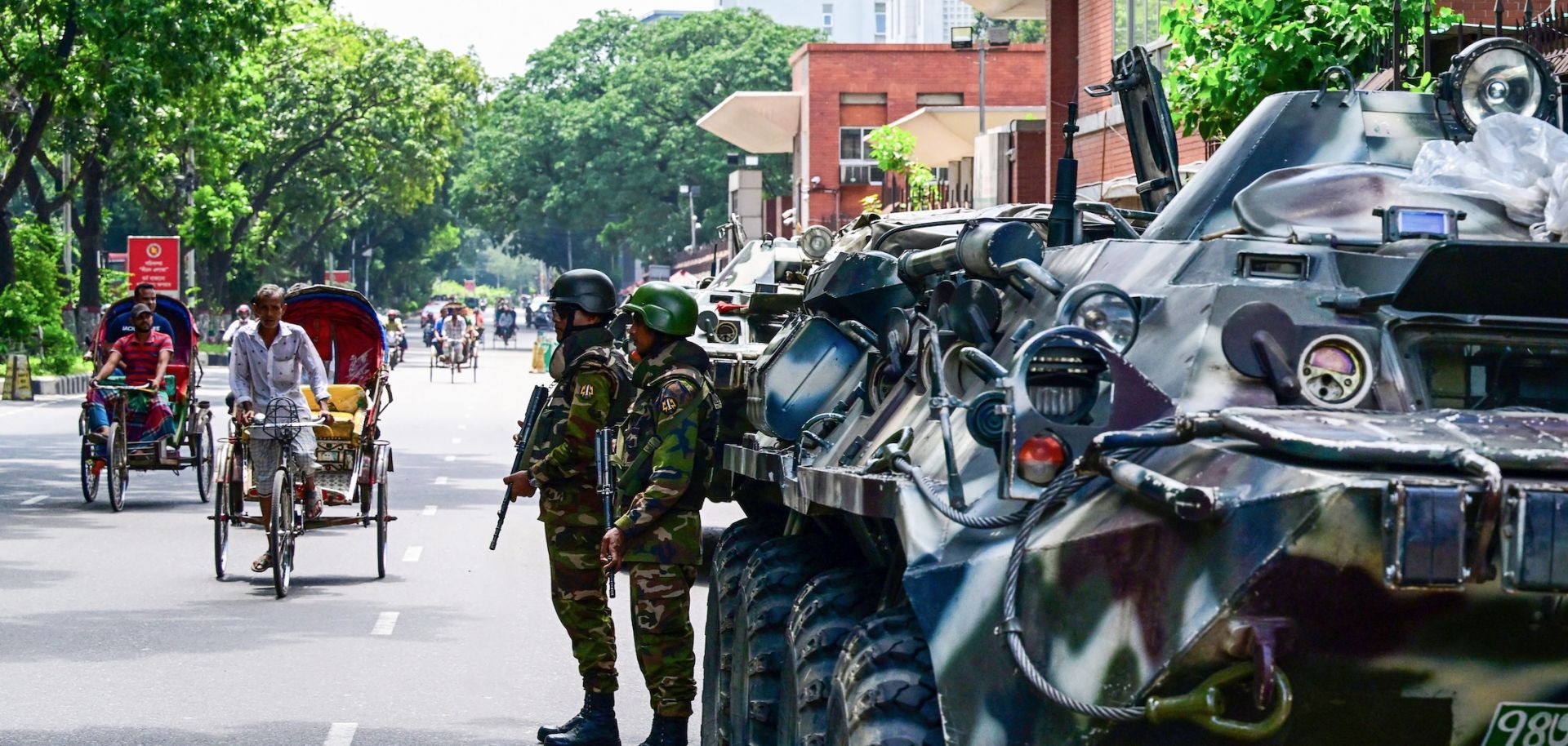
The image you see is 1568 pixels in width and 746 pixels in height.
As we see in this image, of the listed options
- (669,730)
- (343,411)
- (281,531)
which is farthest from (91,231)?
(669,730)

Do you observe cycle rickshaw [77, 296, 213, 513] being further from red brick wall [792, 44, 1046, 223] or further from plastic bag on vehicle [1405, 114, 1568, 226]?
red brick wall [792, 44, 1046, 223]

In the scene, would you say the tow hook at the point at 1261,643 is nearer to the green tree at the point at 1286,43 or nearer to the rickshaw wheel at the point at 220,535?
the rickshaw wheel at the point at 220,535

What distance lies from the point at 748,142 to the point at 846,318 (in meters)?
55.2

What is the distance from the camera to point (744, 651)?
23.6 feet

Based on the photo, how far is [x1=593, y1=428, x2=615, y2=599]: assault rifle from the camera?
885cm

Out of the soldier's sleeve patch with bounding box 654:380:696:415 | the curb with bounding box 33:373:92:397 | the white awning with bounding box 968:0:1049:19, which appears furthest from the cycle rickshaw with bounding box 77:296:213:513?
the white awning with bounding box 968:0:1049:19

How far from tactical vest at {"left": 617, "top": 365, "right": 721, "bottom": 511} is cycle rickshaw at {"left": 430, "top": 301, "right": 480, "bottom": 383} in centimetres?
4024

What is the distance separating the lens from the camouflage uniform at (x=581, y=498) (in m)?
9.07

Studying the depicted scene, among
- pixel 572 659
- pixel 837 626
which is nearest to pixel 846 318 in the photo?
pixel 837 626

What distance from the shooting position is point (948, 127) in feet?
133

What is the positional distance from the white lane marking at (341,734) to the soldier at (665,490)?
128 centimetres

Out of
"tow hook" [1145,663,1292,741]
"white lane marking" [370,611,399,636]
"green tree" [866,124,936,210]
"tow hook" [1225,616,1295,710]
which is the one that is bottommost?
"white lane marking" [370,611,399,636]

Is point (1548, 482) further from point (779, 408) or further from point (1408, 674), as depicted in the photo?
point (779, 408)

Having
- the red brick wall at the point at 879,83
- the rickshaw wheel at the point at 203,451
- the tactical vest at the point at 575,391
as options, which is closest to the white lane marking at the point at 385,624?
the tactical vest at the point at 575,391
